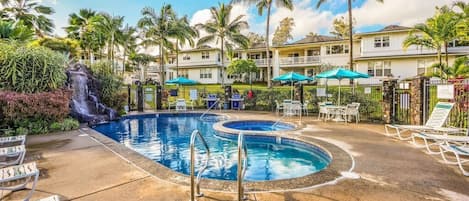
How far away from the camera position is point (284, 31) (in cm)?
4547

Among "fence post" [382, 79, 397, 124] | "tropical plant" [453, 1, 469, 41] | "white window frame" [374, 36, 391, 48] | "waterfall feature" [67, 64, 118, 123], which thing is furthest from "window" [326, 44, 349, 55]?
"waterfall feature" [67, 64, 118, 123]

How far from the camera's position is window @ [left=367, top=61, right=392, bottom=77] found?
23688 mm

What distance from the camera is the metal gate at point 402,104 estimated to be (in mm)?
9797

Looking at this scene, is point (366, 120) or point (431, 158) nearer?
point (431, 158)

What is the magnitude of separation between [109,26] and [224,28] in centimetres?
1182

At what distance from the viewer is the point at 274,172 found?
5.49 metres

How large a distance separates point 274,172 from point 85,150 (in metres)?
4.69

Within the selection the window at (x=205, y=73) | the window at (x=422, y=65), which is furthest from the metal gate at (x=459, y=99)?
the window at (x=205, y=73)

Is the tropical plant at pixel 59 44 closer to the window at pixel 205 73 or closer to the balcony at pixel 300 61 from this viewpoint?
the window at pixel 205 73

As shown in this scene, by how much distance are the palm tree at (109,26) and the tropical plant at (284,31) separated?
28087mm

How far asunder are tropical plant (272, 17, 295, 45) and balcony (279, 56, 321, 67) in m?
17.3

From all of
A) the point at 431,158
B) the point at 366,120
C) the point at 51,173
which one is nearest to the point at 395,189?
the point at 431,158

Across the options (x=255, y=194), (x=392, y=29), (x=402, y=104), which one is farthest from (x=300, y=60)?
(x=255, y=194)

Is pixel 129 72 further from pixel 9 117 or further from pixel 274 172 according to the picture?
pixel 274 172
